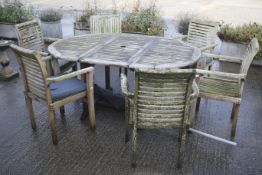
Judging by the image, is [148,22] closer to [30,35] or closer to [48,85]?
[30,35]

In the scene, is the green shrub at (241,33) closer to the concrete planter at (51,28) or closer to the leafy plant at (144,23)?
the leafy plant at (144,23)

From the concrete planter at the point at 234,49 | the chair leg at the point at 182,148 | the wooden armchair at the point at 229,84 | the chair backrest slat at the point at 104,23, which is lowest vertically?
the chair leg at the point at 182,148

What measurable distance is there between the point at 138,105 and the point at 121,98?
→ 122cm

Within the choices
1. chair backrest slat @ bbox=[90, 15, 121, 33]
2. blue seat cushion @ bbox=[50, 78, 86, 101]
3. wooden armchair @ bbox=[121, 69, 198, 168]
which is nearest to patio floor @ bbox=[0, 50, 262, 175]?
wooden armchair @ bbox=[121, 69, 198, 168]

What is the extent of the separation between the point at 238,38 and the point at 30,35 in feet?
11.0

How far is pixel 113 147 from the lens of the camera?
281 centimetres

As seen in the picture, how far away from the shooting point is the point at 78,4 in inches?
388

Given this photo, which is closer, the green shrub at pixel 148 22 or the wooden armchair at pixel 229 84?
the wooden armchair at pixel 229 84

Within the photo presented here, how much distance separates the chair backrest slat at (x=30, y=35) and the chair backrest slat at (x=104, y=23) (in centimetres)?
83

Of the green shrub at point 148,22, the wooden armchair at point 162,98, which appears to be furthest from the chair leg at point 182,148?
the green shrub at point 148,22

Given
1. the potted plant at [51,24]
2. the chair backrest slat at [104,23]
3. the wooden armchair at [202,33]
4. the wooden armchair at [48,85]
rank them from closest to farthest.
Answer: the wooden armchair at [48,85] → the wooden armchair at [202,33] → the chair backrest slat at [104,23] → the potted plant at [51,24]

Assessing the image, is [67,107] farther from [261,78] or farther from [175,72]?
[261,78]

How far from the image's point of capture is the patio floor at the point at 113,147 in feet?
8.33

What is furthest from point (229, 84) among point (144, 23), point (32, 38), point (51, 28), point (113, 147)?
point (51, 28)
